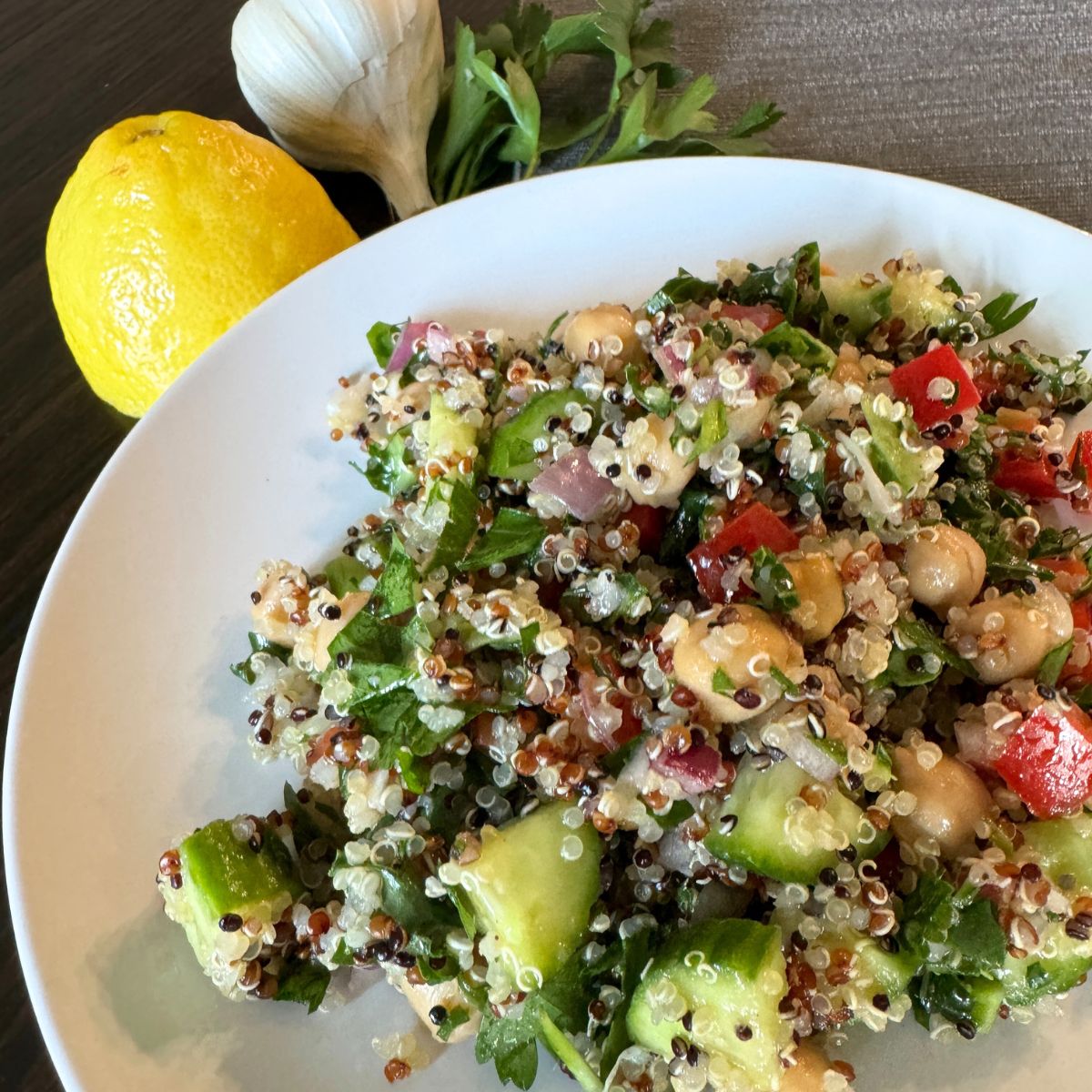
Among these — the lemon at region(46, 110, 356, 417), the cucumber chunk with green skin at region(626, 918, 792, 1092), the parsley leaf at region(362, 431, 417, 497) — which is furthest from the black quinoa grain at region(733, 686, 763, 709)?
the lemon at region(46, 110, 356, 417)

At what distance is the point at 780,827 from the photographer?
946 mm

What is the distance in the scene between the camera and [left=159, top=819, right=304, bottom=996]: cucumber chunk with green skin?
101 cm

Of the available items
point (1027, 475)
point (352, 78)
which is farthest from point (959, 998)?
point (352, 78)

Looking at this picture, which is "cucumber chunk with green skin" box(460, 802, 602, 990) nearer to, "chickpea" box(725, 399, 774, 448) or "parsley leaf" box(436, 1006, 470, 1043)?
"parsley leaf" box(436, 1006, 470, 1043)

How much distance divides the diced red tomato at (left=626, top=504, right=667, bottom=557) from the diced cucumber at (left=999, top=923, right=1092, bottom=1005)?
1.95 feet

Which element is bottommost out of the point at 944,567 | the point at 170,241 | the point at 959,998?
the point at 959,998

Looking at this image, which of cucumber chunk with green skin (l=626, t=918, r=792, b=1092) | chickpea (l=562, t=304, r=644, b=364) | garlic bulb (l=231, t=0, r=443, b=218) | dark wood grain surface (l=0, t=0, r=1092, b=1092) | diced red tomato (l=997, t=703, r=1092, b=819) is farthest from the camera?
dark wood grain surface (l=0, t=0, r=1092, b=1092)

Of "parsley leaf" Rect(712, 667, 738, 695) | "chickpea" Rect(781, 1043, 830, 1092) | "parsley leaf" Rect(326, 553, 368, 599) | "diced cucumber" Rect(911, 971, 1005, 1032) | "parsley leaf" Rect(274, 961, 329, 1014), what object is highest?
"parsley leaf" Rect(326, 553, 368, 599)

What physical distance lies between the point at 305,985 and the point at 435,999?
156mm

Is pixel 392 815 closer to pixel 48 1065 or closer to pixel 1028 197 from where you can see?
pixel 48 1065

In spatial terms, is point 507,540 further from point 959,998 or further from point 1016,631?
point 959,998

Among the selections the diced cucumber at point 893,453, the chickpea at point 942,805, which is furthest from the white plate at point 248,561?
the diced cucumber at point 893,453

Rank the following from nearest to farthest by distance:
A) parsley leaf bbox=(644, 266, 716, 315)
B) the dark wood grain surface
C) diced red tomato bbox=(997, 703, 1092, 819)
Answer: diced red tomato bbox=(997, 703, 1092, 819) < parsley leaf bbox=(644, 266, 716, 315) < the dark wood grain surface

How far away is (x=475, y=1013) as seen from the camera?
105 centimetres
